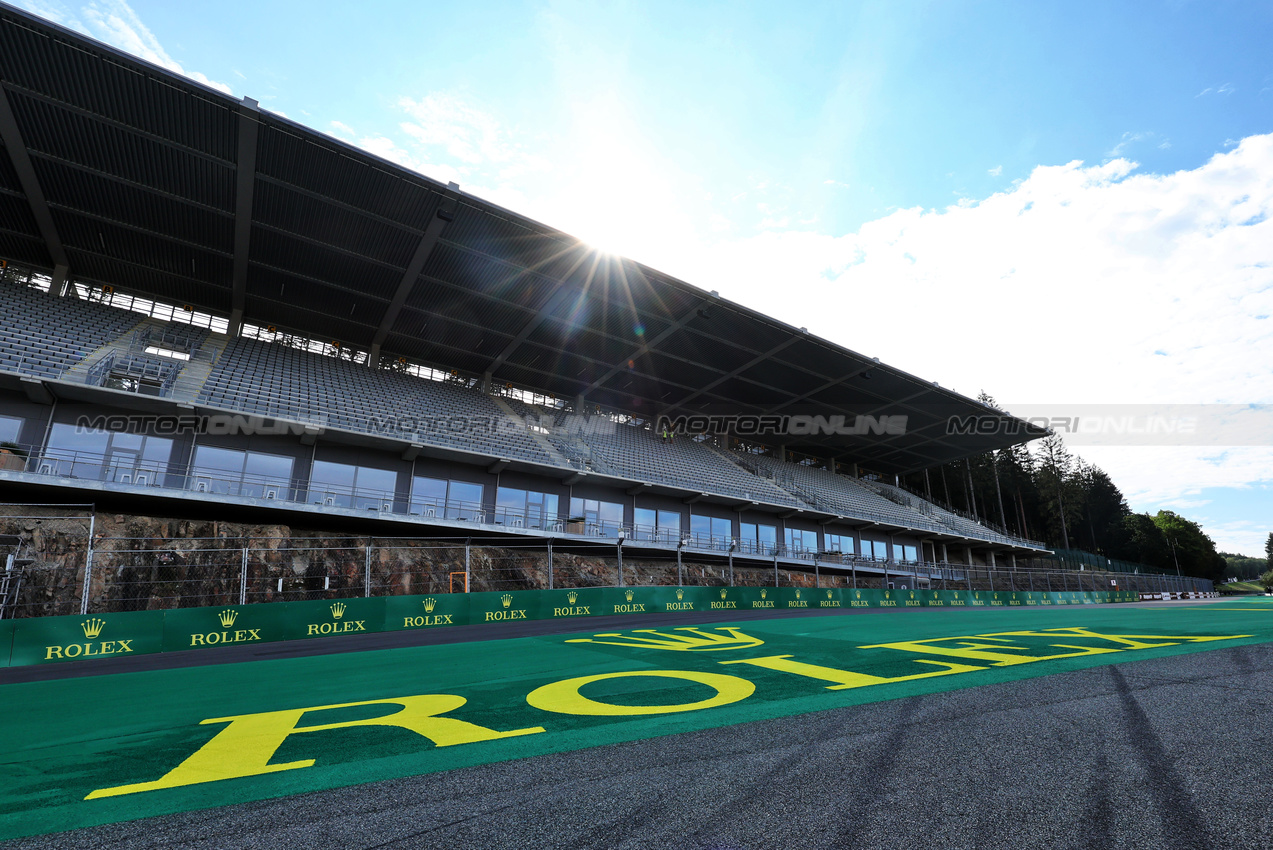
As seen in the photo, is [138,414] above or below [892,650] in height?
above

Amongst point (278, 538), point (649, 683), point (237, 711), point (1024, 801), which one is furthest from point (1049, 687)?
point (278, 538)

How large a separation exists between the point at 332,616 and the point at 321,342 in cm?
1688

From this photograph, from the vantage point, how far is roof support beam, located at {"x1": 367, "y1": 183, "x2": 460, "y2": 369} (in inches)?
725

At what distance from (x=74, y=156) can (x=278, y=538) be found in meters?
12.5

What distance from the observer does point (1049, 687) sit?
403 centimetres

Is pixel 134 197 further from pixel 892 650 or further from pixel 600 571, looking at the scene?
pixel 892 650

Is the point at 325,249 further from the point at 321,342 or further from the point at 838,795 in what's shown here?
the point at 838,795

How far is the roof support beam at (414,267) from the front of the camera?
725 inches

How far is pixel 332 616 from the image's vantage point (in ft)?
43.1

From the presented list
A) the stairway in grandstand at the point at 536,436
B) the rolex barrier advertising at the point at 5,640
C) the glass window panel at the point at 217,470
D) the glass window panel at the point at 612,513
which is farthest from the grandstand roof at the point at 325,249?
the rolex barrier advertising at the point at 5,640

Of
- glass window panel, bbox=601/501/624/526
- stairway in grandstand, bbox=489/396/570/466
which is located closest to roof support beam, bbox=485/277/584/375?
stairway in grandstand, bbox=489/396/570/466

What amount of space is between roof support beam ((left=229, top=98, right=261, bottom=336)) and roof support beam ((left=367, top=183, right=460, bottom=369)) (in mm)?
4941

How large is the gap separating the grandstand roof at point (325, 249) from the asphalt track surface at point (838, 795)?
1843 cm
